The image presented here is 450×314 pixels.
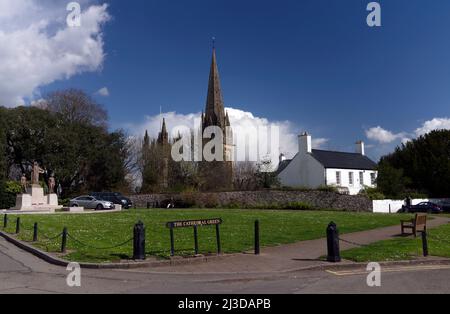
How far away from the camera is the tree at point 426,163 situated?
55.4 meters

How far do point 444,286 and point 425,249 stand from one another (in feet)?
13.9

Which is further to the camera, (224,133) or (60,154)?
(224,133)

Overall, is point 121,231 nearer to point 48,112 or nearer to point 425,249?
point 425,249

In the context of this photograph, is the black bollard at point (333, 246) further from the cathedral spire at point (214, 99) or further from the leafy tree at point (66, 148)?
the cathedral spire at point (214, 99)

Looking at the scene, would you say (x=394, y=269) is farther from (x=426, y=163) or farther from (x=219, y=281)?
(x=426, y=163)

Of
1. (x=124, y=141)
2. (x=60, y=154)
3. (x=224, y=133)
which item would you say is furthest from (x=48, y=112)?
(x=224, y=133)

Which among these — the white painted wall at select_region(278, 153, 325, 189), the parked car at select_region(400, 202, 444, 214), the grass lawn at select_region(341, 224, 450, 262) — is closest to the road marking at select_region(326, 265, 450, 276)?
the grass lawn at select_region(341, 224, 450, 262)

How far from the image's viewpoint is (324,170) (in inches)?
2108

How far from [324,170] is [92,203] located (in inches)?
1089

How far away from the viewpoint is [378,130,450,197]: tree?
55375mm

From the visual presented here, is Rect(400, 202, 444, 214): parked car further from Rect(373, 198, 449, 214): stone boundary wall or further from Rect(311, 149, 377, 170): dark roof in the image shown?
Rect(311, 149, 377, 170): dark roof

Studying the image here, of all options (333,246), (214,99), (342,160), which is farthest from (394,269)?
(214,99)

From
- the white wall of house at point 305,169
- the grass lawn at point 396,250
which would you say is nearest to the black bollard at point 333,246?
the grass lawn at point 396,250
